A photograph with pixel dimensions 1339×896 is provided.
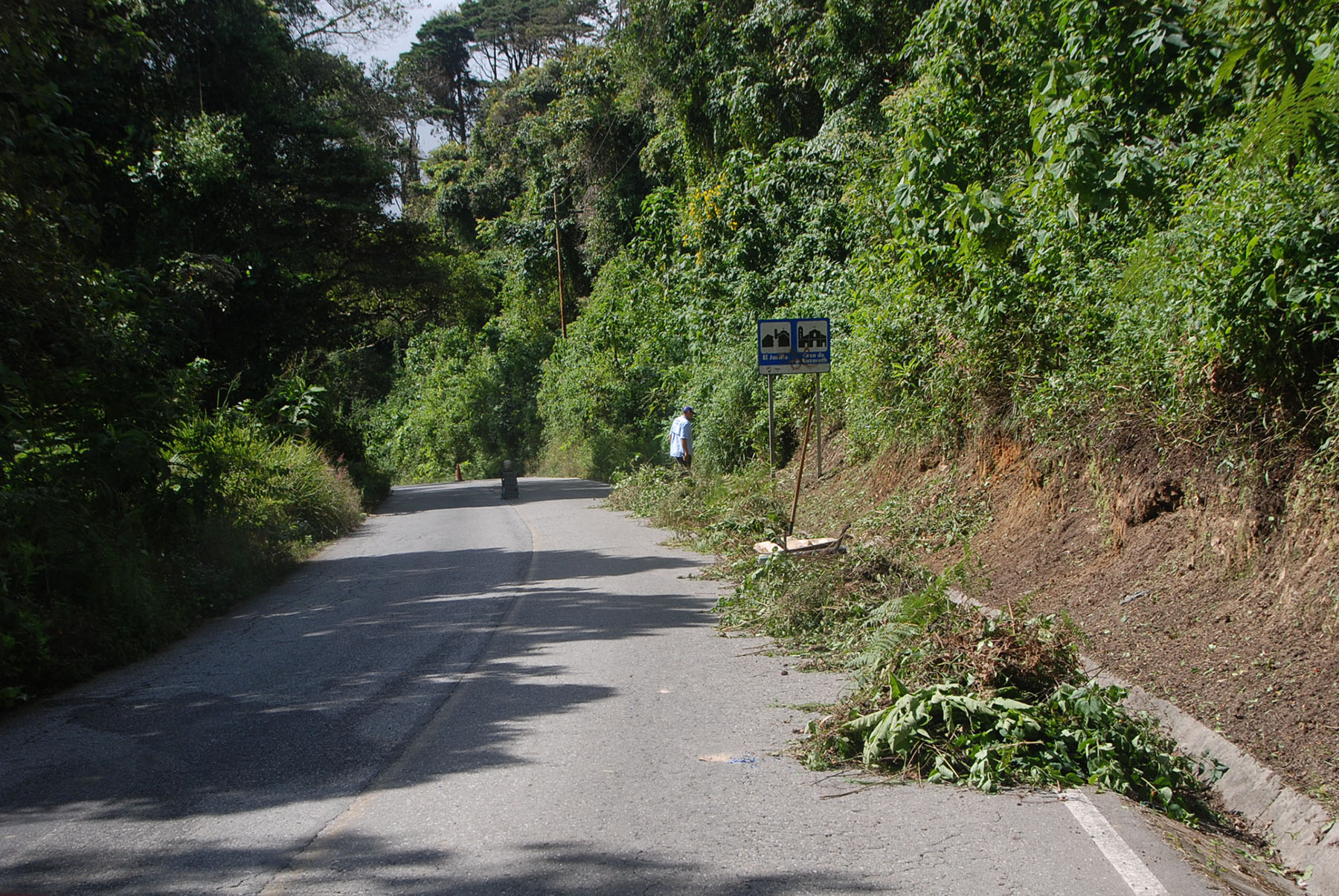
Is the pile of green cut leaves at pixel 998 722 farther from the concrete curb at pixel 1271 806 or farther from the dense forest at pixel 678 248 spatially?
the dense forest at pixel 678 248

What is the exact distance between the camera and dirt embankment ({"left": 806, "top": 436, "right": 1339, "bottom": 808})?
570cm

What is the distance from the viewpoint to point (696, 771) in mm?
5637

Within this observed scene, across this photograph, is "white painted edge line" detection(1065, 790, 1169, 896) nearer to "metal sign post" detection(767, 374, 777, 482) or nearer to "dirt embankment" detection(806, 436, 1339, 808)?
"dirt embankment" detection(806, 436, 1339, 808)

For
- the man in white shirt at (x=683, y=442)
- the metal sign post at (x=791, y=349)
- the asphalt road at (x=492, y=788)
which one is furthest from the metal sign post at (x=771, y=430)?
the asphalt road at (x=492, y=788)

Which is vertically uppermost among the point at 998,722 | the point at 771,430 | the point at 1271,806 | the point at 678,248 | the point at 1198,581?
the point at 678,248

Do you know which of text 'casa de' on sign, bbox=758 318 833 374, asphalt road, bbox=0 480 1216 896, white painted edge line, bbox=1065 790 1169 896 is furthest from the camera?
text 'casa de' on sign, bbox=758 318 833 374

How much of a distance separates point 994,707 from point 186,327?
59.1 ft

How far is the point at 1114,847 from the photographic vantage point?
4.53 m

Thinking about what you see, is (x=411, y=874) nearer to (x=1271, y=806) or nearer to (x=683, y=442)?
(x=1271, y=806)

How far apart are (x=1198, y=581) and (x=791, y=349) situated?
7.12 meters

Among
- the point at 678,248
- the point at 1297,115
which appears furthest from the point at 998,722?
the point at 678,248

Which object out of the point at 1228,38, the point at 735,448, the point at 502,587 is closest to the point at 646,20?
the point at 735,448

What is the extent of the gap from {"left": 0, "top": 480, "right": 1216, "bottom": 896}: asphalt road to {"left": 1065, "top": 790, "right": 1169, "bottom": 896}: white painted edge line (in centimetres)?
2

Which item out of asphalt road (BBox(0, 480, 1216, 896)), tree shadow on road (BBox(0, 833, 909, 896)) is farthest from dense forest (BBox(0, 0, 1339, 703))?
tree shadow on road (BBox(0, 833, 909, 896))
